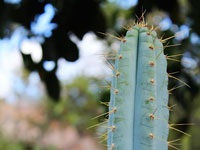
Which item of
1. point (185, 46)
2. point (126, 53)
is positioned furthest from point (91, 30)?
point (126, 53)

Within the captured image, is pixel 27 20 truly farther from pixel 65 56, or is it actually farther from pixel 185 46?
pixel 185 46

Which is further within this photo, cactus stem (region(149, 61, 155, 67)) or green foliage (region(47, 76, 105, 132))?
green foliage (region(47, 76, 105, 132))

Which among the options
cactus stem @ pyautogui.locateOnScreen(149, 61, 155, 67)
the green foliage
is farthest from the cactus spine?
the green foliage

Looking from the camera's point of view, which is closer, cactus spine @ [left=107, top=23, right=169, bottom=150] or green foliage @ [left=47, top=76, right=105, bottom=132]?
cactus spine @ [left=107, top=23, right=169, bottom=150]

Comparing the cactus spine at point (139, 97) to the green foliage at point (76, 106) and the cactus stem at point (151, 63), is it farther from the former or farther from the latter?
the green foliage at point (76, 106)

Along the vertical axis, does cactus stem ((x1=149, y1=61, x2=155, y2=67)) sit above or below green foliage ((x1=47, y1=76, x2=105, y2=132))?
below

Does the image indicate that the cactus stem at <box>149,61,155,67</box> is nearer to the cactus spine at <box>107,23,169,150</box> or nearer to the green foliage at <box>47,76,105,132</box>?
the cactus spine at <box>107,23,169,150</box>

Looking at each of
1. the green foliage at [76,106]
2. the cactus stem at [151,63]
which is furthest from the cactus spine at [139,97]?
the green foliage at [76,106]

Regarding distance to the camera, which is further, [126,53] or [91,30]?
[91,30]

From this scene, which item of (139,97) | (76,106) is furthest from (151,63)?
(76,106)
